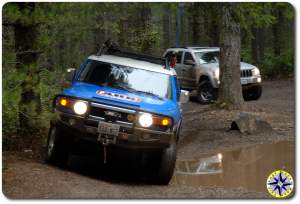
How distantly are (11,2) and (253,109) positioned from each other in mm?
10248

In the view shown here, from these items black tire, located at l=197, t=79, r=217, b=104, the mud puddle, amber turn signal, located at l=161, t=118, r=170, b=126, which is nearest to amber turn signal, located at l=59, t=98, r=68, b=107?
amber turn signal, located at l=161, t=118, r=170, b=126

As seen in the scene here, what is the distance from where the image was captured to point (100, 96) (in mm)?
7453

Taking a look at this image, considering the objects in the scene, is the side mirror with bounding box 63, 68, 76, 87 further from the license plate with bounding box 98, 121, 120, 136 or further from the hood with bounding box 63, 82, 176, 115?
the license plate with bounding box 98, 121, 120, 136

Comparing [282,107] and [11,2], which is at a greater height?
[11,2]

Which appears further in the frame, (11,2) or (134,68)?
(134,68)

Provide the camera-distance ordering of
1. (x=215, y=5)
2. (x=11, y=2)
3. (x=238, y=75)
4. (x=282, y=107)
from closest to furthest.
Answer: (x=11, y=2) < (x=215, y=5) < (x=238, y=75) < (x=282, y=107)

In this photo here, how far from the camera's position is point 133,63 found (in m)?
8.59

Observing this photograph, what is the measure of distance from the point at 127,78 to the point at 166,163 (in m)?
1.51

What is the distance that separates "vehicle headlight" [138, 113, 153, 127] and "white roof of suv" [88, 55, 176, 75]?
56.0 inches

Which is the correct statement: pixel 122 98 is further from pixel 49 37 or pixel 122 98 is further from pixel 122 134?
pixel 49 37

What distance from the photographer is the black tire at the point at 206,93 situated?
1731 centimetres

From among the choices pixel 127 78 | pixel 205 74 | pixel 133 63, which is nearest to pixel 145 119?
pixel 127 78

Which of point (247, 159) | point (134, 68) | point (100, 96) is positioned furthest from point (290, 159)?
point (100, 96)

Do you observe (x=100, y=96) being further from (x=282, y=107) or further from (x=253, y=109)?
(x=282, y=107)
